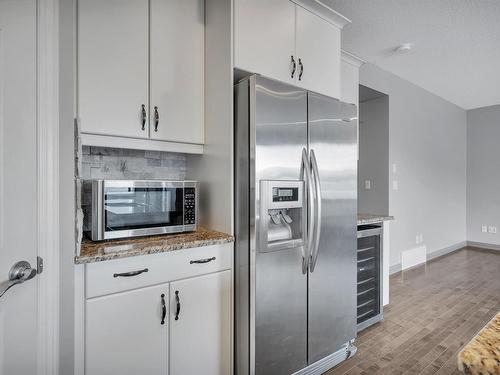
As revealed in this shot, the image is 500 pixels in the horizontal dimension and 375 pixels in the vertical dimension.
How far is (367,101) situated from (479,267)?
10.3ft

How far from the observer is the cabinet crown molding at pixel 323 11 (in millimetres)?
2051

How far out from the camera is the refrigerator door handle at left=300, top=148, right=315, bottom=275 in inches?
73.7

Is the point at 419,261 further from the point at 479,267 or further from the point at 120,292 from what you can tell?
the point at 120,292

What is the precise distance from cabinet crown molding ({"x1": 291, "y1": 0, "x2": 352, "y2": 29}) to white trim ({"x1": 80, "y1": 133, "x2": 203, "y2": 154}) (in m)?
1.21

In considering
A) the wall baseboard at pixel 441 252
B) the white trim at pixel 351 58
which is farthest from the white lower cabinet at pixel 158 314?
the wall baseboard at pixel 441 252

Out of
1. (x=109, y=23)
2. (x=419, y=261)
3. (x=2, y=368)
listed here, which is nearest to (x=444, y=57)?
(x=419, y=261)

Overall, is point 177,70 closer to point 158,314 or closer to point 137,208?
point 137,208

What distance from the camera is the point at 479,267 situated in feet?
15.3

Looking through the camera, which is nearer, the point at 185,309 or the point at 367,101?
the point at 185,309

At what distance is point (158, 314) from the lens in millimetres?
1504

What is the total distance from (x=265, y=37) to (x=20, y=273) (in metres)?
1.77

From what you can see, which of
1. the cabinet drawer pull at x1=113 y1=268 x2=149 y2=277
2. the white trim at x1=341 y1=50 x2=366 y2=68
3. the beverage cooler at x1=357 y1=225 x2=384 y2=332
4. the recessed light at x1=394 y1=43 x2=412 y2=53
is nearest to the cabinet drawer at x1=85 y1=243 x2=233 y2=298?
the cabinet drawer pull at x1=113 y1=268 x2=149 y2=277

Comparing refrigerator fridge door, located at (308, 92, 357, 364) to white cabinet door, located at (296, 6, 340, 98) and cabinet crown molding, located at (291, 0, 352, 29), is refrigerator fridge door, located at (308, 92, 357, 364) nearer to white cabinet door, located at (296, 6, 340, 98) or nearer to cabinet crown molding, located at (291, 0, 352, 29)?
white cabinet door, located at (296, 6, 340, 98)

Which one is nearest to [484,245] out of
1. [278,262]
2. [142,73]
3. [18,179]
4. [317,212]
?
[317,212]
